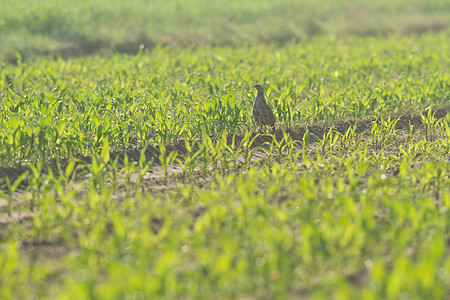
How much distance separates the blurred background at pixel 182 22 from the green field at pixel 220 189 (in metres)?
4.18

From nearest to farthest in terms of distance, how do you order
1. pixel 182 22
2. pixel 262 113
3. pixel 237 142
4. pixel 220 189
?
pixel 220 189 → pixel 262 113 → pixel 237 142 → pixel 182 22

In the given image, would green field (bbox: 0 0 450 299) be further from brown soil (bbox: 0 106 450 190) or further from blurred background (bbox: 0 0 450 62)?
blurred background (bbox: 0 0 450 62)

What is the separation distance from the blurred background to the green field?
164 inches

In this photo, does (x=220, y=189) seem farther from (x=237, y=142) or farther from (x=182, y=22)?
(x=182, y=22)

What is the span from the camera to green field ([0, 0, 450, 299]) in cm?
355

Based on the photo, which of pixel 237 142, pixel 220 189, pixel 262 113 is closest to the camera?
pixel 220 189

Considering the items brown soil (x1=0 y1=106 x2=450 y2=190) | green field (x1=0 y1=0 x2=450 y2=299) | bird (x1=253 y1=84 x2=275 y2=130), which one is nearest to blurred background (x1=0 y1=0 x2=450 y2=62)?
green field (x1=0 y1=0 x2=450 y2=299)

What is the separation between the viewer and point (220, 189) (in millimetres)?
4996

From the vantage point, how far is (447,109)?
9.22 metres

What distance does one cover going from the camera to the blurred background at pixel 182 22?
15.7 meters

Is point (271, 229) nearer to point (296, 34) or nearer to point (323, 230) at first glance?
point (323, 230)

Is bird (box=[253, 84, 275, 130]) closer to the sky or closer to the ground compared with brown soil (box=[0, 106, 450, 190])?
closer to the sky

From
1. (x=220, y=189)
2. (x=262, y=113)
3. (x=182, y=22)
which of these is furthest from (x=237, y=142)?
(x=182, y=22)

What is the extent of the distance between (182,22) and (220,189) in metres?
14.9
